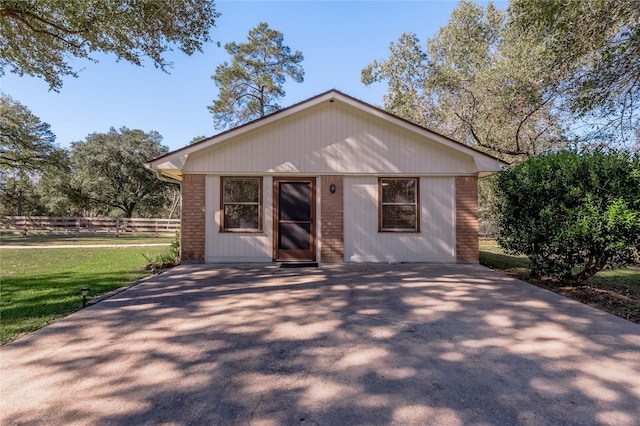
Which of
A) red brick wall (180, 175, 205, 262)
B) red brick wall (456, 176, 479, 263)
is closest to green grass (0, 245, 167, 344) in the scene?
red brick wall (180, 175, 205, 262)

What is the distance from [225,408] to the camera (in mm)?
2076

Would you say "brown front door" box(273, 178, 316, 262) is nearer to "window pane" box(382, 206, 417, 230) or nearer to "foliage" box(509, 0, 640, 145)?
"window pane" box(382, 206, 417, 230)

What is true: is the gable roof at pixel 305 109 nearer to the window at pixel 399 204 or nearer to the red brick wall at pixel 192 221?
the red brick wall at pixel 192 221

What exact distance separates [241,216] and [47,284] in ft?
13.6

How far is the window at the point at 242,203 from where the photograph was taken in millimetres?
8234

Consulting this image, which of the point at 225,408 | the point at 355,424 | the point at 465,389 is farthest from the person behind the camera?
the point at 465,389

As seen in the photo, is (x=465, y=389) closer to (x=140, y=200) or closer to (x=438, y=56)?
(x=438, y=56)

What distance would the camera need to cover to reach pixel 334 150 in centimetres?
828

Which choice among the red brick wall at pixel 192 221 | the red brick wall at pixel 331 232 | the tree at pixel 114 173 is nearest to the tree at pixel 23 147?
→ the tree at pixel 114 173

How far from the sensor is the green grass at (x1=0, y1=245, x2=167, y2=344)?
394 centimetres

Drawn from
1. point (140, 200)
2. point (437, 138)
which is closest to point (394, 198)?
point (437, 138)

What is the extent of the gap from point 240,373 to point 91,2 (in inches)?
354

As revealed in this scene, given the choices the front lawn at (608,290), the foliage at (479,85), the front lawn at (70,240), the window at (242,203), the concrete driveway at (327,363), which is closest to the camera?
the concrete driveway at (327,363)

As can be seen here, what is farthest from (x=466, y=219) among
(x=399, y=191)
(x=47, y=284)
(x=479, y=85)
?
(x=47, y=284)
